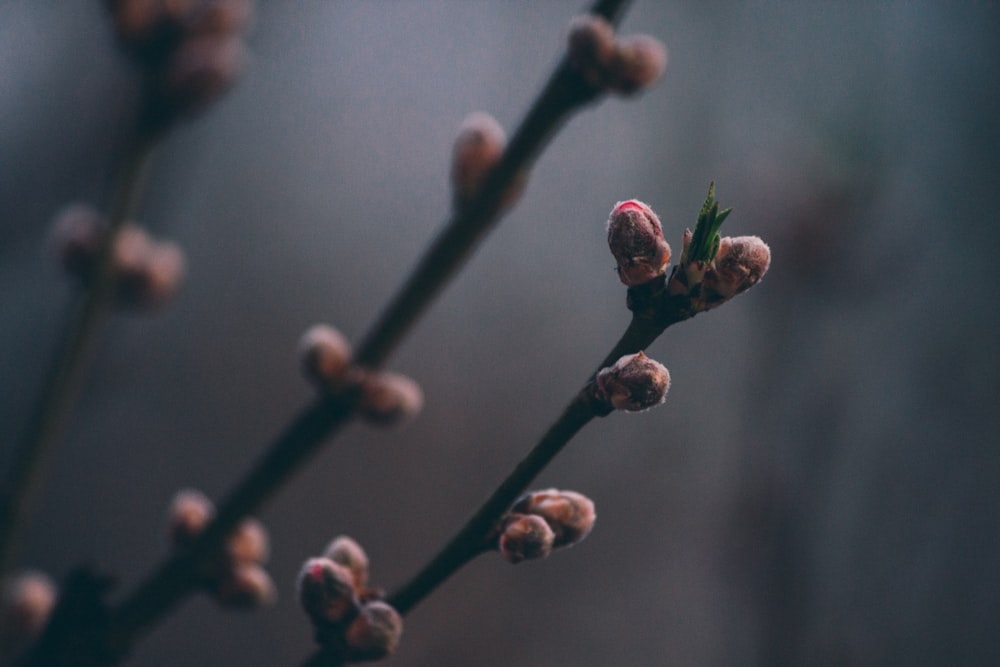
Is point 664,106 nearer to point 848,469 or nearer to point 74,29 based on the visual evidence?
point 848,469

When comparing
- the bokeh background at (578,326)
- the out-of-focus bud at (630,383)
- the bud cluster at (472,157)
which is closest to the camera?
the out-of-focus bud at (630,383)

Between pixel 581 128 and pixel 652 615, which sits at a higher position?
pixel 581 128

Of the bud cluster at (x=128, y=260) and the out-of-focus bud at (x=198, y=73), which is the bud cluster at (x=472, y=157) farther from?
the bud cluster at (x=128, y=260)

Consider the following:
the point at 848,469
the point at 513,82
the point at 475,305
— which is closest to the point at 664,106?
the point at 513,82

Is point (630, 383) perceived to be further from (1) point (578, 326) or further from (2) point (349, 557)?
(1) point (578, 326)

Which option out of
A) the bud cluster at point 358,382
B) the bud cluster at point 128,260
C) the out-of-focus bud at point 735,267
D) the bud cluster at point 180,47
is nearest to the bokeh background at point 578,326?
the bud cluster at point 128,260

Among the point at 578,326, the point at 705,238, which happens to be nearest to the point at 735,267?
the point at 705,238
